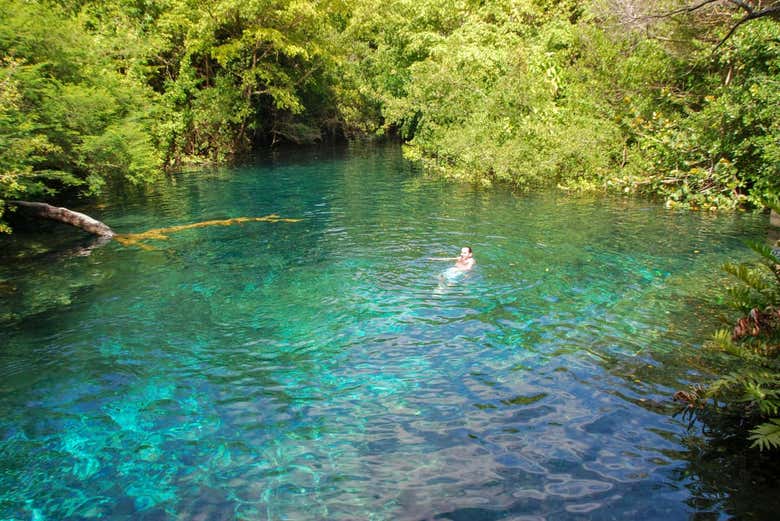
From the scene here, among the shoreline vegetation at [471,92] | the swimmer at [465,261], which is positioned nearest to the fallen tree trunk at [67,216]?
the shoreline vegetation at [471,92]

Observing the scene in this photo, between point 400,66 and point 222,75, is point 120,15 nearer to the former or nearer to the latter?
point 222,75

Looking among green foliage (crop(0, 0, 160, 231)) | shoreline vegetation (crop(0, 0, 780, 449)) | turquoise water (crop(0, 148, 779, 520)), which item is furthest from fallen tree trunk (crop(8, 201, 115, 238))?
turquoise water (crop(0, 148, 779, 520))

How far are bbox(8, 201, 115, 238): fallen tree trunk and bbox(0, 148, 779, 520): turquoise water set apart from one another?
79cm

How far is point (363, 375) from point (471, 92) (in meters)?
21.1

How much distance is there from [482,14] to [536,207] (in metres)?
16.5

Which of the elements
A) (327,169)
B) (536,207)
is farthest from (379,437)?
(327,169)

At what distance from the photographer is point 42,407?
6.61 metres

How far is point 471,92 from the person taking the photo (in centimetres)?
2530

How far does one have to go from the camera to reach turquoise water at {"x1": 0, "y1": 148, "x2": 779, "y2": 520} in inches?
196

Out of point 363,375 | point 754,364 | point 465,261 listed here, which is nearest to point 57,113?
point 465,261

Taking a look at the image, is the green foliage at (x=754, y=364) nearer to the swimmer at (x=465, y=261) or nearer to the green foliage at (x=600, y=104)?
the swimmer at (x=465, y=261)

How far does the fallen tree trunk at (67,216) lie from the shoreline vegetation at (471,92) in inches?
20.2

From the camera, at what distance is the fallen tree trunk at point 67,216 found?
43.5 feet

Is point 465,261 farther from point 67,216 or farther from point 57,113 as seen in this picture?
point 57,113
